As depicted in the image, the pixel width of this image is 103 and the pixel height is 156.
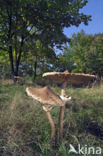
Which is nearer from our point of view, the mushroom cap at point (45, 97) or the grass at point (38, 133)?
the mushroom cap at point (45, 97)

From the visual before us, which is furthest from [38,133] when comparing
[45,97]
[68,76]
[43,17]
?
[43,17]

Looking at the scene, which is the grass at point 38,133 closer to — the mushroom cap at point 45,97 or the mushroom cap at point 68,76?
the mushroom cap at point 45,97

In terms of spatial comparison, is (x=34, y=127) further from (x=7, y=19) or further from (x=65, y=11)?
(x=7, y=19)

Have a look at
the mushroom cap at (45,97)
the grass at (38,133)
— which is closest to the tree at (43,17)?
the grass at (38,133)

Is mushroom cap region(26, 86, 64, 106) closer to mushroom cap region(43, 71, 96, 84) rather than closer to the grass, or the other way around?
mushroom cap region(43, 71, 96, 84)

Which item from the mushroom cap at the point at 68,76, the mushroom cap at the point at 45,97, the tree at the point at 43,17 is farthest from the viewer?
the tree at the point at 43,17

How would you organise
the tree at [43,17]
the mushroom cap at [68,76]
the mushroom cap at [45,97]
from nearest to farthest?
the mushroom cap at [45,97] → the mushroom cap at [68,76] → the tree at [43,17]

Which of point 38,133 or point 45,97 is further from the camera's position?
point 38,133

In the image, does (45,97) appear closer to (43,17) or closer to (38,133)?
(38,133)

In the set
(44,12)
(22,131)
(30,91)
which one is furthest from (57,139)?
(44,12)

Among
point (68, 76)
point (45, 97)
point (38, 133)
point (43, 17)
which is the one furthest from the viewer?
point (43, 17)

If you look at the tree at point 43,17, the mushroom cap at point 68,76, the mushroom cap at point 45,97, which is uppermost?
the tree at point 43,17

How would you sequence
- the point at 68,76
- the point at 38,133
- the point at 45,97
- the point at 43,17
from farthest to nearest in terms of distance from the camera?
the point at 43,17
the point at 38,133
the point at 68,76
the point at 45,97

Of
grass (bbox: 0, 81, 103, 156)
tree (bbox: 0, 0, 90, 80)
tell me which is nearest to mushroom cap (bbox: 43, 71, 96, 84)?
grass (bbox: 0, 81, 103, 156)
